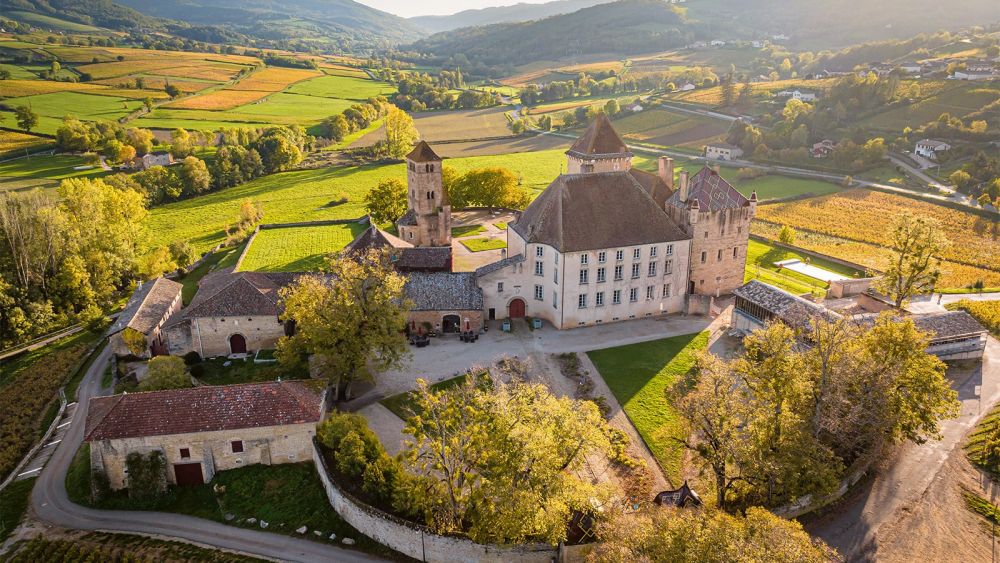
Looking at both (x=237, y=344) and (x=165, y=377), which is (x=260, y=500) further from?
(x=237, y=344)

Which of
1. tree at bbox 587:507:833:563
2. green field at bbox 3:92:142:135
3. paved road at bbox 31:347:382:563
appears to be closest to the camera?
tree at bbox 587:507:833:563

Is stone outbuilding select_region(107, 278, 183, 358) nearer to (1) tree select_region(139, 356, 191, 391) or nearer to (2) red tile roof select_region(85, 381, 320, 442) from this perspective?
(1) tree select_region(139, 356, 191, 391)

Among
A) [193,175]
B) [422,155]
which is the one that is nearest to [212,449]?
[422,155]

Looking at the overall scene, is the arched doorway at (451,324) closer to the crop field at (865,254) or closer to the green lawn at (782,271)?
the green lawn at (782,271)

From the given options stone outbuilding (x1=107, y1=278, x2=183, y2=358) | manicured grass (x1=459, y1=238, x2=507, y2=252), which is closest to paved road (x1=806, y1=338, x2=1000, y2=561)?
manicured grass (x1=459, y1=238, x2=507, y2=252)

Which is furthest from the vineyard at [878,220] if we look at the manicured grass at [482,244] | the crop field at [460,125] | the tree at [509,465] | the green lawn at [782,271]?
the crop field at [460,125]

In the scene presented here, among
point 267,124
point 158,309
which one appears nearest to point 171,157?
point 267,124
